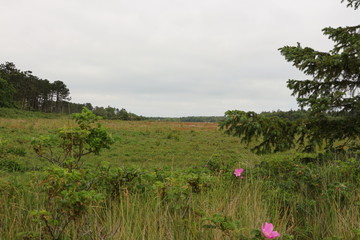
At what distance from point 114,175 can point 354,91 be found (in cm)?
506

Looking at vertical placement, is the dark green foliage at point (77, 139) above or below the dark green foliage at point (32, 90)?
below

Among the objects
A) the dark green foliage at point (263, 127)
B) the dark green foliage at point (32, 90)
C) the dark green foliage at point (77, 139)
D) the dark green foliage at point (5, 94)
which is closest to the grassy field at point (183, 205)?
the dark green foliage at point (77, 139)

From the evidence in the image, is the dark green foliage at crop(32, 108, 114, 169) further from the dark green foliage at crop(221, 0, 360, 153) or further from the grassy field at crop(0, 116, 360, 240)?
the dark green foliage at crop(221, 0, 360, 153)

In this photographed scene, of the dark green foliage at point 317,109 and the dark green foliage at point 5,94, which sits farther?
the dark green foliage at point 5,94

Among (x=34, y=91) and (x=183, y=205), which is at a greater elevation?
(x=34, y=91)

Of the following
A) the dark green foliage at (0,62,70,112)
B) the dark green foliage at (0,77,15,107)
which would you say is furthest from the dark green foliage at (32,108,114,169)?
the dark green foliage at (0,62,70,112)

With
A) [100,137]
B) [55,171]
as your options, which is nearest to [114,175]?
[100,137]

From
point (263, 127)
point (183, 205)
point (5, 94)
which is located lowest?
point (183, 205)

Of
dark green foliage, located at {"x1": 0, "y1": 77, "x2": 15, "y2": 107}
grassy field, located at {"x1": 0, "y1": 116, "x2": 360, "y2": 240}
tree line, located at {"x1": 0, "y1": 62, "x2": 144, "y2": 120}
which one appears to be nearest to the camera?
grassy field, located at {"x1": 0, "y1": 116, "x2": 360, "y2": 240}

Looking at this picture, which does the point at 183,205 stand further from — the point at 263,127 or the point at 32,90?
the point at 32,90

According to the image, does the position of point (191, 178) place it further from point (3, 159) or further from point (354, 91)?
point (3, 159)

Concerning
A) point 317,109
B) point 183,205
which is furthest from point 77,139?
point 317,109

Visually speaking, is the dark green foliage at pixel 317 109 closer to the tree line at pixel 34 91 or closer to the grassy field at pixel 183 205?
the grassy field at pixel 183 205

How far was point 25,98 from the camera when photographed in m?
60.2
